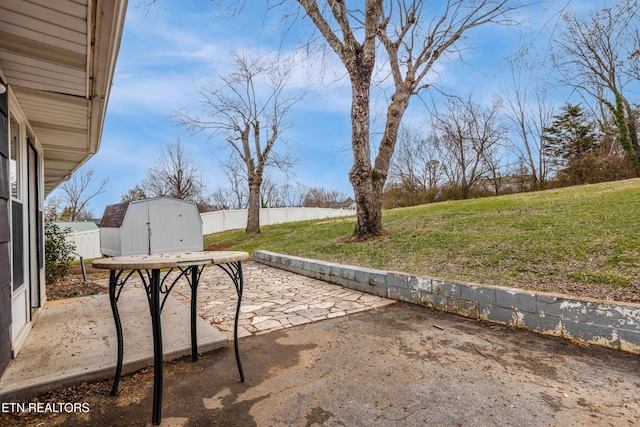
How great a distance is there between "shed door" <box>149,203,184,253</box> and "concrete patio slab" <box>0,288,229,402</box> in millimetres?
8232

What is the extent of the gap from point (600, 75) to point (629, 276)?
49.9 ft

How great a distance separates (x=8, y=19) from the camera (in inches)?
64.0

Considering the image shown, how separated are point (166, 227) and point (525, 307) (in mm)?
11845

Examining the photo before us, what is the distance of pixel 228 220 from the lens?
Answer: 803 inches

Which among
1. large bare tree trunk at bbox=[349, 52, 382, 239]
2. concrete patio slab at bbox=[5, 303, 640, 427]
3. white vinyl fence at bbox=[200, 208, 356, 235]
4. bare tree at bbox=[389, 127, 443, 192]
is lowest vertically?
concrete patio slab at bbox=[5, 303, 640, 427]

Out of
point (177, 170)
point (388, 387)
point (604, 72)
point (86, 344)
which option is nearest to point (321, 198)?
point (177, 170)

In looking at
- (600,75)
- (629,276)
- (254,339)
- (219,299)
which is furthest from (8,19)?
(600,75)

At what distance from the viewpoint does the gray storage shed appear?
1123cm

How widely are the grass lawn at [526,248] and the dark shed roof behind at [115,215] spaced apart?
6878 mm

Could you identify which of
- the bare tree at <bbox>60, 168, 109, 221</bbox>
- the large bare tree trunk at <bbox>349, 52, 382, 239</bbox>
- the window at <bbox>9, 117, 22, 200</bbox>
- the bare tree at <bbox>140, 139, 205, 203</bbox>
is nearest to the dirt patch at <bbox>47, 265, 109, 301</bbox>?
the window at <bbox>9, 117, 22, 200</bbox>

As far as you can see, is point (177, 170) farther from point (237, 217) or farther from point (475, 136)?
point (475, 136)

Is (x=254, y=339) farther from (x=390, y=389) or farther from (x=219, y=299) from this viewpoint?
(x=219, y=299)

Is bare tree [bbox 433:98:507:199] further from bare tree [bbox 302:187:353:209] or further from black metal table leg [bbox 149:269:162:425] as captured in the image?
bare tree [bbox 302:187:353:209]

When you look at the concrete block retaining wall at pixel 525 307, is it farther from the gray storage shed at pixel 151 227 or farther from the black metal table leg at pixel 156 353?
the gray storage shed at pixel 151 227
